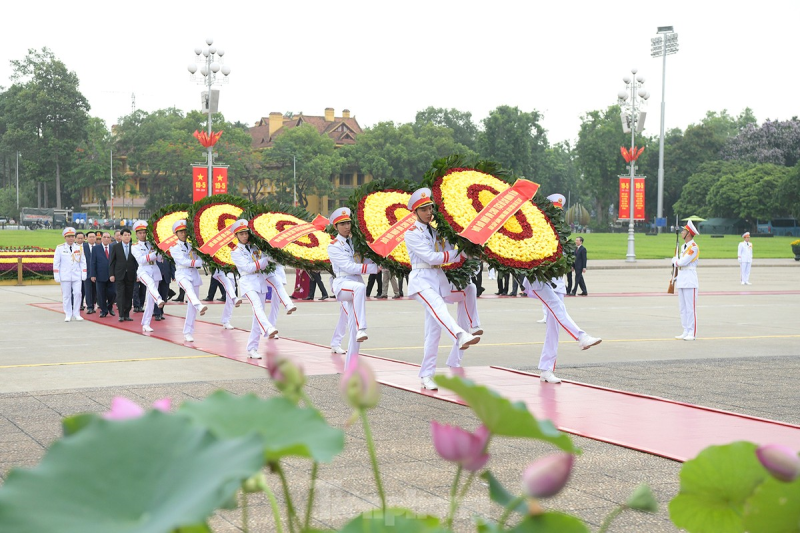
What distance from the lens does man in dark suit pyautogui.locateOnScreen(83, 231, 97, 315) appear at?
2092 centimetres

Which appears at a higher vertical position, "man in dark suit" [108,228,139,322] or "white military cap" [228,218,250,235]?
"white military cap" [228,218,250,235]

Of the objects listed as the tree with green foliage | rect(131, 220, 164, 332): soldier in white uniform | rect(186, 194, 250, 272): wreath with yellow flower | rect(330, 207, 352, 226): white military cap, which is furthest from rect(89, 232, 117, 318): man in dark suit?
the tree with green foliage

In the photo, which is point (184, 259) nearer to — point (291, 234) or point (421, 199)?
point (291, 234)

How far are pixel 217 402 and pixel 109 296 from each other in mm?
20138

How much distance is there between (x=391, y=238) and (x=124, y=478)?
10.7 m

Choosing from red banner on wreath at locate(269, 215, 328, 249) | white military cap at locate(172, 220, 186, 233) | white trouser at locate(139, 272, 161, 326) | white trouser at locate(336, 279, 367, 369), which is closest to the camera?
white trouser at locate(336, 279, 367, 369)

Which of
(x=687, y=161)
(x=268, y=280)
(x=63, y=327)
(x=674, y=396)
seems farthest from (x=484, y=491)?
(x=687, y=161)

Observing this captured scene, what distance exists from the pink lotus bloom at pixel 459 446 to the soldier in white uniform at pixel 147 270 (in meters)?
16.1

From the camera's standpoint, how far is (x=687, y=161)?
102m

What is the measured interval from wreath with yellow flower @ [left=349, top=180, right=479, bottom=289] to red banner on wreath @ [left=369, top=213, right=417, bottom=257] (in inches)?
2.2

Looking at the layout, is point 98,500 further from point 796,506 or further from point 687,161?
point 687,161

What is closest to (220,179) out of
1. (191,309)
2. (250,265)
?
(191,309)

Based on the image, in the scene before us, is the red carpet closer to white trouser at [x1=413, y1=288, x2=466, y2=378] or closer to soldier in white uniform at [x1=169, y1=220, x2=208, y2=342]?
white trouser at [x1=413, y1=288, x2=466, y2=378]

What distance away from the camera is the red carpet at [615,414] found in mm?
7582
